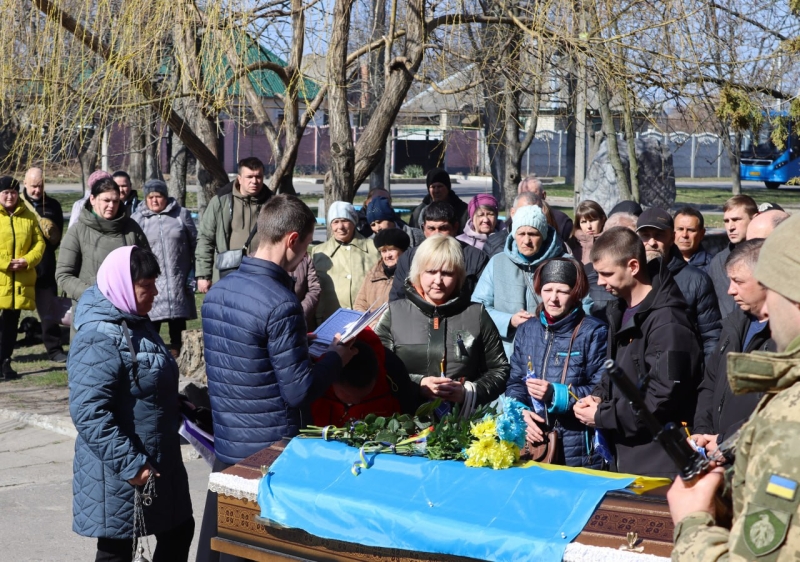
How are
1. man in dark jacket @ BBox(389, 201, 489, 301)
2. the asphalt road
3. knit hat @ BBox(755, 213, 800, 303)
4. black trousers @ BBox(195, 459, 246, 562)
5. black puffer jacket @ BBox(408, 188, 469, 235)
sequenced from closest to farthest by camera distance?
knit hat @ BBox(755, 213, 800, 303)
black trousers @ BBox(195, 459, 246, 562)
the asphalt road
man in dark jacket @ BBox(389, 201, 489, 301)
black puffer jacket @ BBox(408, 188, 469, 235)

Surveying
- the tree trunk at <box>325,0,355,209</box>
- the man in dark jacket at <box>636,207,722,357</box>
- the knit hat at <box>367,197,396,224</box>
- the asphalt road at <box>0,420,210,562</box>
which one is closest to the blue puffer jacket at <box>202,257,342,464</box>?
the asphalt road at <box>0,420,210,562</box>

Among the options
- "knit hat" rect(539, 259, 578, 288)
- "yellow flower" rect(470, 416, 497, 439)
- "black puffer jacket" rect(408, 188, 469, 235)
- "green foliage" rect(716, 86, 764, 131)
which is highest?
"green foliage" rect(716, 86, 764, 131)

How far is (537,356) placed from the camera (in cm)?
493

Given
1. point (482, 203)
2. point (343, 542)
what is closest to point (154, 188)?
point (482, 203)

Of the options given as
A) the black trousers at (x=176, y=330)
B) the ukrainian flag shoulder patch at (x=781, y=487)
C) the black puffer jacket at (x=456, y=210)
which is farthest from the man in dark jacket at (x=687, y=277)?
the black trousers at (x=176, y=330)

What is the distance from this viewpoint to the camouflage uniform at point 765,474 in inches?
74.5

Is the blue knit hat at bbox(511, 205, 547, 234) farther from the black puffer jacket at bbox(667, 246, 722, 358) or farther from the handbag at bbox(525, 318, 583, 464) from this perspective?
the handbag at bbox(525, 318, 583, 464)

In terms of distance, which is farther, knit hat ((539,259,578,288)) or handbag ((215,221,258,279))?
handbag ((215,221,258,279))

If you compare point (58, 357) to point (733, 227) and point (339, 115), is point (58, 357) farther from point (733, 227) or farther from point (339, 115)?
point (733, 227)

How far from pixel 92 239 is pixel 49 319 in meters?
2.20

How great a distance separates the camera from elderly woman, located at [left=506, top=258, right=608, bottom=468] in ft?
15.6

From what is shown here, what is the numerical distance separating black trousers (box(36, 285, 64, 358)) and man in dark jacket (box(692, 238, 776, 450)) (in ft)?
24.5

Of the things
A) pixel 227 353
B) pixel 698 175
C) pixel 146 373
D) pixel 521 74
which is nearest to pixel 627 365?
pixel 227 353

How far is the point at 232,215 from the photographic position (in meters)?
8.18
